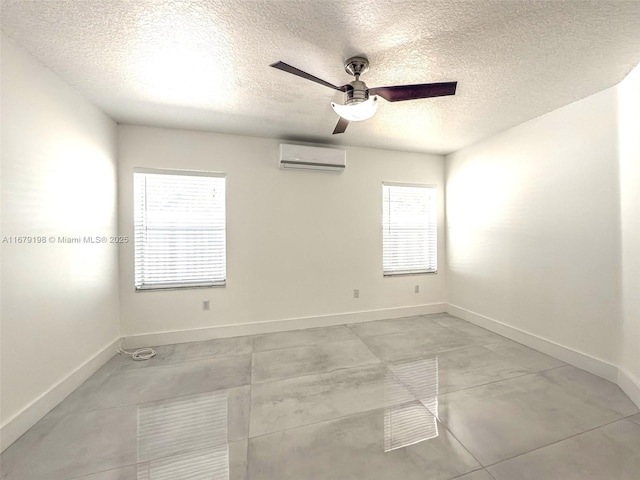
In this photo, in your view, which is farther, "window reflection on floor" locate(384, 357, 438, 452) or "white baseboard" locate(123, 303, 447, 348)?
"white baseboard" locate(123, 303, 447, 348)

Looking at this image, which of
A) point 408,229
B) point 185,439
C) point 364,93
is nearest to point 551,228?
point 408,229

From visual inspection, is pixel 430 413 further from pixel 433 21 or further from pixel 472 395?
pixel 433 21

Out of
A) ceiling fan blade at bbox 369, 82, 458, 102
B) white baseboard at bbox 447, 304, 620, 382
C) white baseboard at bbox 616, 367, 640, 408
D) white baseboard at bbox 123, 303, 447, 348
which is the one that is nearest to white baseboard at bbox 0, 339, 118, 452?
white baseboard at bbox 123, 303, 447, 348

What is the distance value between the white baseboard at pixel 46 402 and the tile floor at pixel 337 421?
0.18 feet

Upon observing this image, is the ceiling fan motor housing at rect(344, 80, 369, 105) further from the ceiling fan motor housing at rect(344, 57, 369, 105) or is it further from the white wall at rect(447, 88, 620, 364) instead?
the white wall at rect(447, 88, 620, 364)

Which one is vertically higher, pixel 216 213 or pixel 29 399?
pixel 216 213

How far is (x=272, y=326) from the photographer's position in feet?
11.2

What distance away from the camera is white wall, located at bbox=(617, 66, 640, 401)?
1973 mm

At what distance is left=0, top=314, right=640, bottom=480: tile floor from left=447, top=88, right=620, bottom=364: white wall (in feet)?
1.61

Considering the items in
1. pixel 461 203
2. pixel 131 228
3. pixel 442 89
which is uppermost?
pixel 442 89

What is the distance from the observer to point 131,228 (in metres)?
2.98

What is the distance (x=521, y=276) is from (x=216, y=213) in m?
3.79

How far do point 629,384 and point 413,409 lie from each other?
1.78m

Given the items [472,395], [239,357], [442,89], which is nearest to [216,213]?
[239,357]
